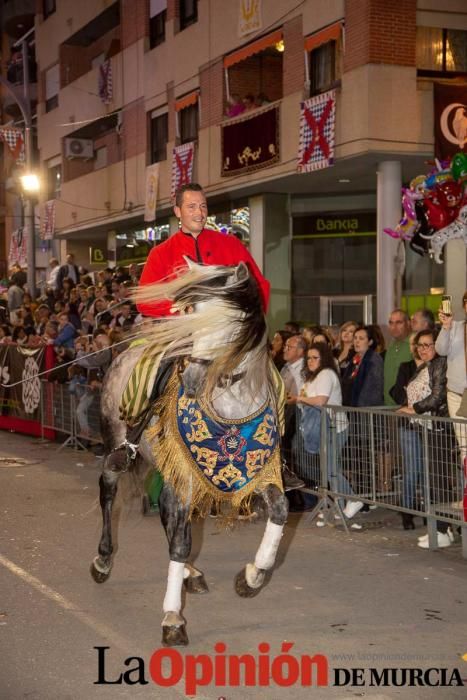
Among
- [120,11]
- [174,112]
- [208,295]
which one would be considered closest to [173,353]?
[208,295]

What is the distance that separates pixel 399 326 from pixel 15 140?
2082 cm

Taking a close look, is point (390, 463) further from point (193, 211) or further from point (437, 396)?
point (193, 211)

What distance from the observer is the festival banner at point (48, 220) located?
31.7 meters

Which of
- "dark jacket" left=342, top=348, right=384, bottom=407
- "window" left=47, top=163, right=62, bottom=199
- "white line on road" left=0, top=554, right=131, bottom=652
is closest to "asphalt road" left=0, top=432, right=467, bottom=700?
"white line on road" left=0, top=554, right=131, bottom=652

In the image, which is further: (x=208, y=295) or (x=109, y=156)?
(x=109, y=156)

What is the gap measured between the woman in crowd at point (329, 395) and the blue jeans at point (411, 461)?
777 mm

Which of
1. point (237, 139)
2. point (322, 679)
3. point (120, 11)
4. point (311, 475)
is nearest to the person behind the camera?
point (322, 679)

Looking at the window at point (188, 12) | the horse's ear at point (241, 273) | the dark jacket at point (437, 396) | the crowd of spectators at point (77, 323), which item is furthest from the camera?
the window at point (188, 12)

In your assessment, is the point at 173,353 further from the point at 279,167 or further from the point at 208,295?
the point at 279,167

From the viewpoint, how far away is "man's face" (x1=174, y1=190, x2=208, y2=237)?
6316mm

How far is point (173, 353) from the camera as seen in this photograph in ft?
18.1

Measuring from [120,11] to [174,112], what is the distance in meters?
5.38

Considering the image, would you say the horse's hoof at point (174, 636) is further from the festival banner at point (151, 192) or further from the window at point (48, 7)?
the window at point (48, 7)

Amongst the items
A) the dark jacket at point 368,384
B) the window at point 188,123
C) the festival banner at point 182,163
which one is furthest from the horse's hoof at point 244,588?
the window at point 188,123
